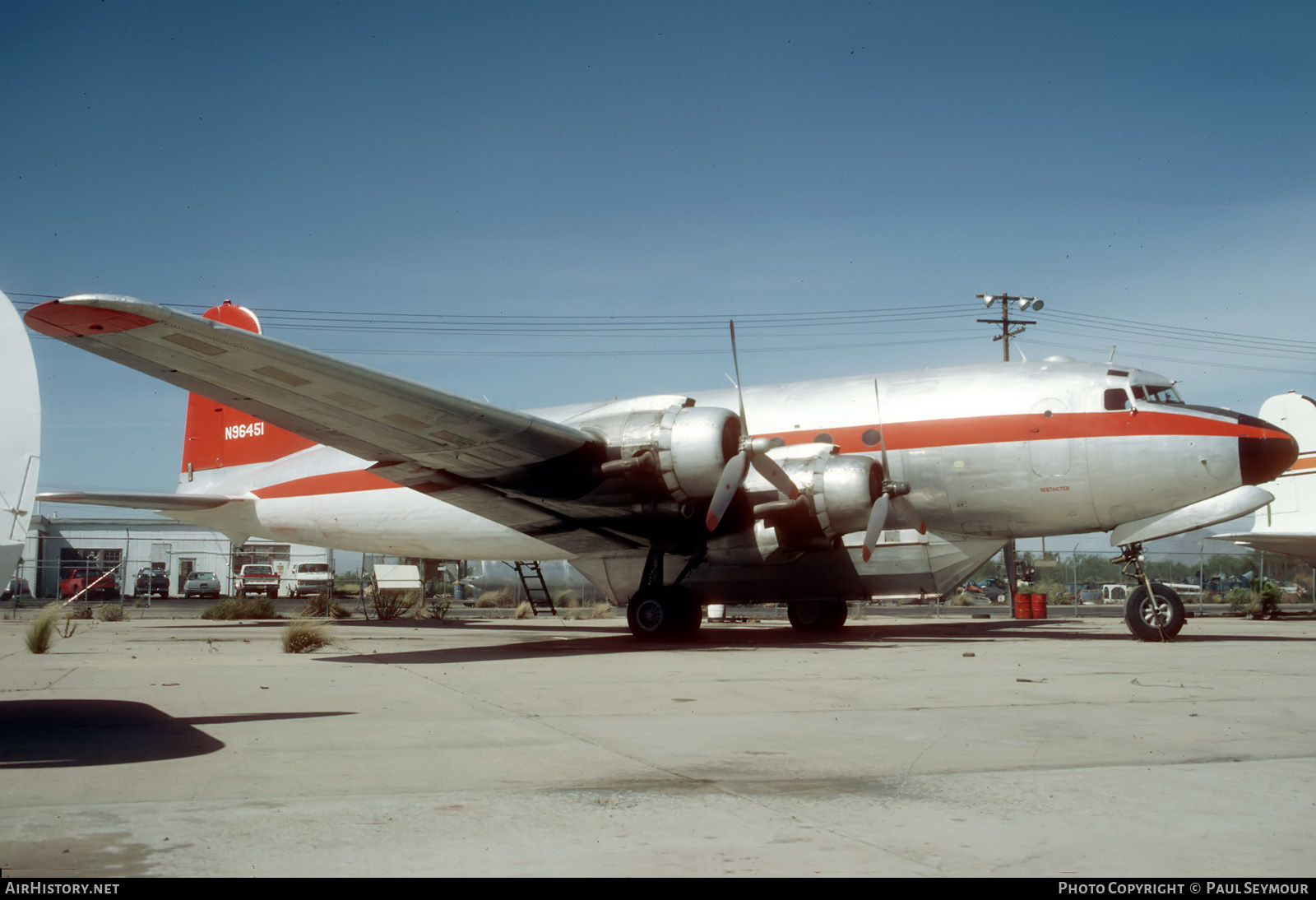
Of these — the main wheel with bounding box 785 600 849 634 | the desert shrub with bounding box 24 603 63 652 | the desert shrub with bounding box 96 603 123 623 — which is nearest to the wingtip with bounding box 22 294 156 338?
the desert shrub with bounding box 24 603 63 652

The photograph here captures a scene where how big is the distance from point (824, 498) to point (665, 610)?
308 cm

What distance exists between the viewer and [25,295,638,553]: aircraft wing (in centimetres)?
916

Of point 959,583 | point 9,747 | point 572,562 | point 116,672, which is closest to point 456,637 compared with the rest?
point 572,562

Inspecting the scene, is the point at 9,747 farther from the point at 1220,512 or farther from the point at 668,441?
the point at 1220,512

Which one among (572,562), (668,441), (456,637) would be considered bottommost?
(456,637)

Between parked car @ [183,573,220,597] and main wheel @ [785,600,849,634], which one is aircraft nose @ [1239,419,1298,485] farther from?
parked car @ [183,573,220,597]

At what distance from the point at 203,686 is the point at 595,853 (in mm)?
6589

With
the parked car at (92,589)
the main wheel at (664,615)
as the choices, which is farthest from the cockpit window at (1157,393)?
the parked car at (92,589)

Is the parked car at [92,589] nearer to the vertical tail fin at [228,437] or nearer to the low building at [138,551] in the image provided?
the low building at [138,551]

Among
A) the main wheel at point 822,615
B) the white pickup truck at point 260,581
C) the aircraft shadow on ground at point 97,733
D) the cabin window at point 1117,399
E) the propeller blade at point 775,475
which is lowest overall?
A: the aircraft shadow on ground at point 97,733

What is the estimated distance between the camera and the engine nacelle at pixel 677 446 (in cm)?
1339

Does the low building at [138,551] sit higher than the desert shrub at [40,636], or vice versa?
the low building at [138,551]

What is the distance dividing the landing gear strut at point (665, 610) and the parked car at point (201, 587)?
3641cm

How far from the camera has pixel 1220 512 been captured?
14.3 metres
